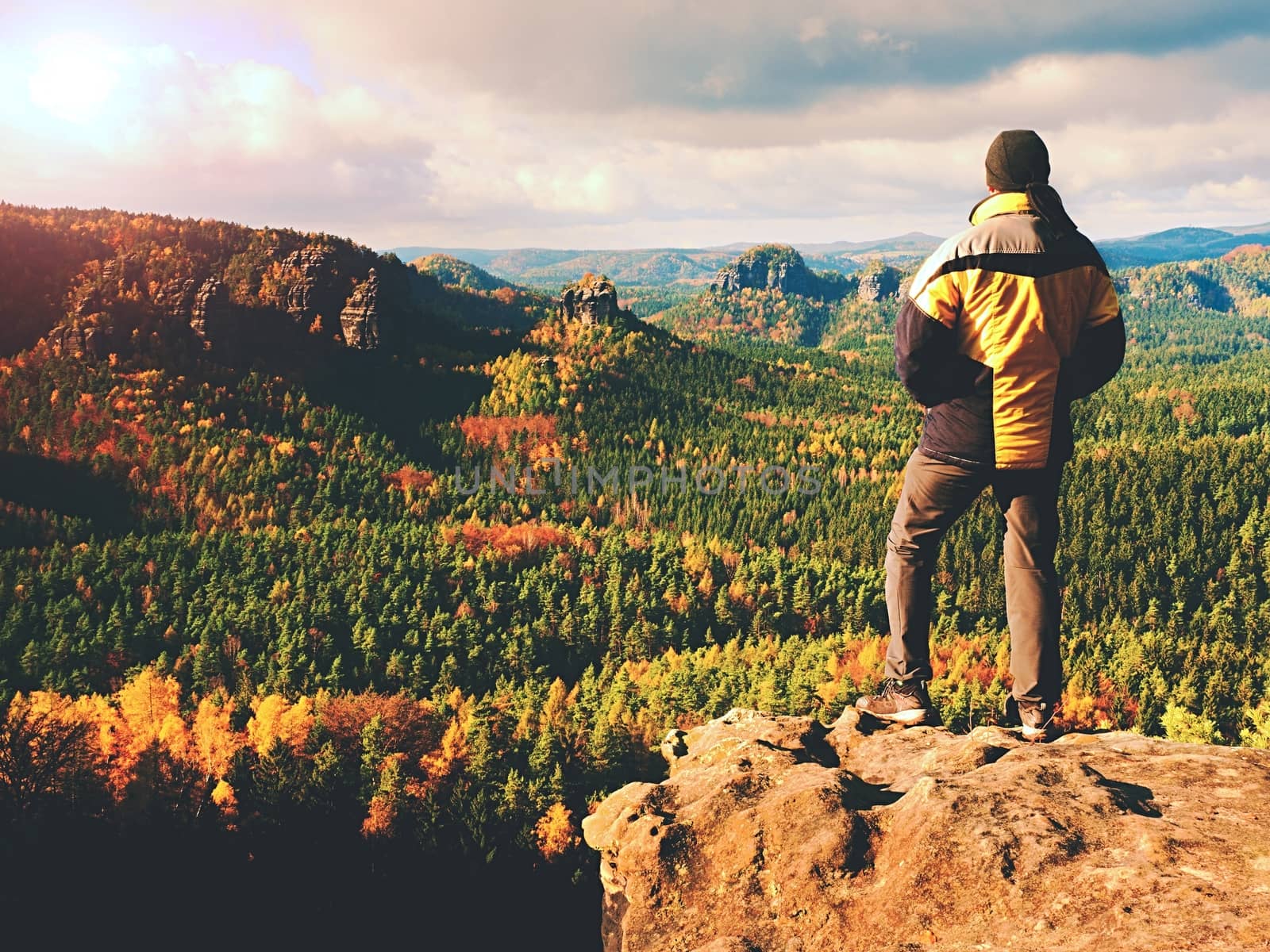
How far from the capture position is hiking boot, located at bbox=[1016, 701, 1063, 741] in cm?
920

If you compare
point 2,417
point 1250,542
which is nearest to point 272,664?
point 2,417

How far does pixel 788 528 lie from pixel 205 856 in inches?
4673

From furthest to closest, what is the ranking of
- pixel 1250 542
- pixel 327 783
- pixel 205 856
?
pixel 1250 542
pixel 327 783
pixel 205 856

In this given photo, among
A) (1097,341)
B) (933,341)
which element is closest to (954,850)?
(933,341)

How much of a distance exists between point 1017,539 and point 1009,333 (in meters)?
2.57

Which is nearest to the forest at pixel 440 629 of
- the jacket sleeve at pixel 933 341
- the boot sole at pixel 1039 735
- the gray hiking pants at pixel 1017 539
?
the boot sole at pixel 1039 735

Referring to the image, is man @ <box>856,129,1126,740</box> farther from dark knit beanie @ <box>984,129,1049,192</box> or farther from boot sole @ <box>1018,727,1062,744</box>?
boot sole @ <box>1018,727,1062,744</box>

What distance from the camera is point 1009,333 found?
767 centimetres

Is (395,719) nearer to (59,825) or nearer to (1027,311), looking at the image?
(59,825)

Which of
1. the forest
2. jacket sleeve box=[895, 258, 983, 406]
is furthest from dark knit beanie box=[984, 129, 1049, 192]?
the forest

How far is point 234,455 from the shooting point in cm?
16875

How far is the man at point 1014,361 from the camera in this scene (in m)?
7.60

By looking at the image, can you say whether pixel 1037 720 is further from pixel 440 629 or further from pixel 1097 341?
pixel 440 629

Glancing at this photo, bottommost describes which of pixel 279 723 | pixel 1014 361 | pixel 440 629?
pixel 279 723
